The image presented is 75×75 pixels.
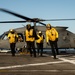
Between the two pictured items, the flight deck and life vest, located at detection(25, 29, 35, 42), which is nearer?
the flight deck

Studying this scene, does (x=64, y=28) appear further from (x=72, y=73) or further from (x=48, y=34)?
(x=72, y=73)

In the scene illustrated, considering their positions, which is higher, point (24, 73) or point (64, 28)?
point (64, 28)

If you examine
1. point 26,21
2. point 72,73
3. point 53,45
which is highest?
point 26,21

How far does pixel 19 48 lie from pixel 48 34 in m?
11.4

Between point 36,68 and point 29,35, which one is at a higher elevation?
point 29,35

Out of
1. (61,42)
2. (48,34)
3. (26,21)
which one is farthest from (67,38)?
(48,34)

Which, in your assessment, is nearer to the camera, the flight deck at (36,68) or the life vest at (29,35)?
the flight deck at (36,68)

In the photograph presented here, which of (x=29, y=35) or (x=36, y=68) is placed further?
(x=29, y=35)

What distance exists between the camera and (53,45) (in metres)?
15.9

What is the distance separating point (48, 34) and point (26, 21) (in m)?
2.90

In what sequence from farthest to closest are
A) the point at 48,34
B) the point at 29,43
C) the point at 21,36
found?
the point at 21,36 → the point at 29,43 → the point at 48,34

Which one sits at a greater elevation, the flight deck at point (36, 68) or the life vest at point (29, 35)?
the life vest at point (29, 35)

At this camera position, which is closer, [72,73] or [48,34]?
[72,73]

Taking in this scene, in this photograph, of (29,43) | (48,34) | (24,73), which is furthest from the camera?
(29,43)
